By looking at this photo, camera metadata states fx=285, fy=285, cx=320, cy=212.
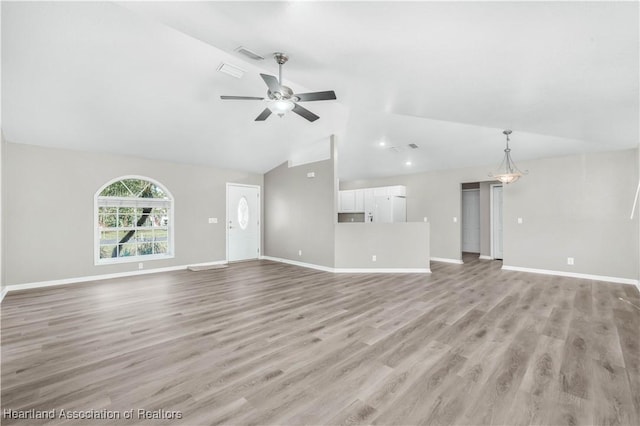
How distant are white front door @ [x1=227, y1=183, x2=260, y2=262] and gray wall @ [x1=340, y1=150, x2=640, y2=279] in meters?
5.80

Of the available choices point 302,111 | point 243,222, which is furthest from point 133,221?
point 302,111

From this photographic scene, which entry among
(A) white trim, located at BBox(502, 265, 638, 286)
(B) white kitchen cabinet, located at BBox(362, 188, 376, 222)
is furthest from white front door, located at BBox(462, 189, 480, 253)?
(B) white kitchen cabinet, located at BBox(362, 188, 376, 222)

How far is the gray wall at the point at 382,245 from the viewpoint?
20.2 feet

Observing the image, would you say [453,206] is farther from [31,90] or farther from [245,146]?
[31,90]

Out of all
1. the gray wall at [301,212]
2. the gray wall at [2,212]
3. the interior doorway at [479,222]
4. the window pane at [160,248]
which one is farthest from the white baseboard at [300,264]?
the gray wall at [2,212]

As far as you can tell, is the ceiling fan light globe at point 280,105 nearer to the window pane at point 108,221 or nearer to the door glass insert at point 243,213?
the window pane at point 108,221

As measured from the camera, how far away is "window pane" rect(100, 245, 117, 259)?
18.5ft

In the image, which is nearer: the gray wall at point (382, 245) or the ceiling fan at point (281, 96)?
the ceiling fan at point (281, 96)

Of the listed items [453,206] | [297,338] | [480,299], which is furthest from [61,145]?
[453,206]

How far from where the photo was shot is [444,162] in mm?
7309

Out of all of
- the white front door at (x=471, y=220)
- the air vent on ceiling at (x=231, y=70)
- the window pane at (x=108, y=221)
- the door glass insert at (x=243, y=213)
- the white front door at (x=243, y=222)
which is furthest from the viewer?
the white front door at (x=471, y=220)

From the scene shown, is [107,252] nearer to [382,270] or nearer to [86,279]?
[86,279]

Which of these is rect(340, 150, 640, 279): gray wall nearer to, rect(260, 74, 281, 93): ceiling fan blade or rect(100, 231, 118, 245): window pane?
rect(260, 74, 281, 93): ceiling fan blade

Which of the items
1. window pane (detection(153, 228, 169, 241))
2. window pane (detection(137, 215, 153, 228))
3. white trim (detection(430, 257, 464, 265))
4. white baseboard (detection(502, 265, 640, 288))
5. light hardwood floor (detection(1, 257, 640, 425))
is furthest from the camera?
white trim (detection(430, 257, 464, 265))
